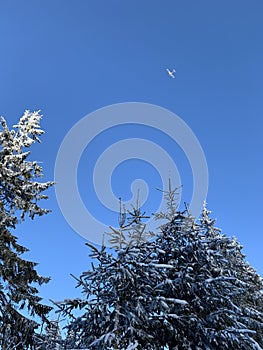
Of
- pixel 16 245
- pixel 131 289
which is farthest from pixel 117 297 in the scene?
pixel 16 245

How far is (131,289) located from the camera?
25.5ft

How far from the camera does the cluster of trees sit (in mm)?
7539

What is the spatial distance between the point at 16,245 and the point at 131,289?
5.78m

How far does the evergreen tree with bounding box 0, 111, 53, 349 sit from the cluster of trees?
0.03m

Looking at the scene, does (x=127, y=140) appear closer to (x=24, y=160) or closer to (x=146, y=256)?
(x=24, y=160)

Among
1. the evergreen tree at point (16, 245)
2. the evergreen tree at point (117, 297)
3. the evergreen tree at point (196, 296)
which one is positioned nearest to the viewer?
the evergreen tree at point (117, 297)

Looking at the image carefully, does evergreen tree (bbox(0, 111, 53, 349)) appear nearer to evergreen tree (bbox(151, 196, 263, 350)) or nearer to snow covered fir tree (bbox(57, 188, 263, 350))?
snow covered fir tree (bbox(57, 188, 263, 350))

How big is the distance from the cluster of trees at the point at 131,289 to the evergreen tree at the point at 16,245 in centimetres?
3

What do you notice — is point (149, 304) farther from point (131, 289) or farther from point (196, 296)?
point (196, 296)

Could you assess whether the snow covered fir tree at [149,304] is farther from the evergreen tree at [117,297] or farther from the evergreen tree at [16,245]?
the evergreen tree at [16,245]

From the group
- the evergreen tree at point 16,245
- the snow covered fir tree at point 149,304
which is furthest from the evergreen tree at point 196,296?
the evergreen tree at point 16,245

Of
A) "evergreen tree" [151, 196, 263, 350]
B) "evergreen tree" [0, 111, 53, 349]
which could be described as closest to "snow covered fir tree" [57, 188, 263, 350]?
"evergreen tree" [151, 196, 263, 350]

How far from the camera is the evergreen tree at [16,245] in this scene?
35.3ft

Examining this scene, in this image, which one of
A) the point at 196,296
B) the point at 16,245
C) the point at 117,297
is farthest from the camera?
→ the point at 16,245
